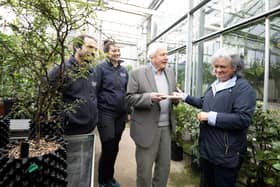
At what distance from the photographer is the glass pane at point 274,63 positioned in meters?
2.47

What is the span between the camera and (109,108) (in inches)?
82.8

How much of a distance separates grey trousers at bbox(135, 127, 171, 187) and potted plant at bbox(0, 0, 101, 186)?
2.80 ft

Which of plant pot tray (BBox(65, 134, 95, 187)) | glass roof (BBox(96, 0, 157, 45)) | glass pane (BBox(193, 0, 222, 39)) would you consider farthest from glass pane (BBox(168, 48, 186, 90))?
plant pot tray (BBox(65, 134, 95, 187))

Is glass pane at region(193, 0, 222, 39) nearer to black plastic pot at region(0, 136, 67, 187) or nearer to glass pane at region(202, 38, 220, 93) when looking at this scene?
glass pane at region(202, 38, 220, 93)

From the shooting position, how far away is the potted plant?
77 centimetres

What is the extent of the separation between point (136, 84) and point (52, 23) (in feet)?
2.96

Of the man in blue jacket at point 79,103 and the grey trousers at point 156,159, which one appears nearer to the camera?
the man in blue jacket at point 79,103

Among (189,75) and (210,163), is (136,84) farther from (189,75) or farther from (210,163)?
(189,75)

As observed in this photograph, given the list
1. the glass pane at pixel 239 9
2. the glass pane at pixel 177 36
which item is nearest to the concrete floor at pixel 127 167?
the glass pane at pixel 239 9

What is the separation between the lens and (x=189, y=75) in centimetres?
479

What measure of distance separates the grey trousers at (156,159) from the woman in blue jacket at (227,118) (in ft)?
1.26

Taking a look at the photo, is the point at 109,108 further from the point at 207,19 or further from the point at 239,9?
the point at 207,19

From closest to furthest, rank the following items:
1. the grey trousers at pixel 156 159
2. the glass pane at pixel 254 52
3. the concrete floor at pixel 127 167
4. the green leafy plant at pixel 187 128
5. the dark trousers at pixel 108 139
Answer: the grey trousers at pixel 156 159 → the dark trousers at pixel 108 139 → the concrete floor at pixel 127 167 → the green leafy plant at pixel 187 128 → the glass pane at pixel 254 52

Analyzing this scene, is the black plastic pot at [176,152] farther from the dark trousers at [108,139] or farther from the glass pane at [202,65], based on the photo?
the glass pane at [202,65]
